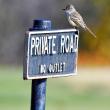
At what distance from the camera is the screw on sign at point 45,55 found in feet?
20.9

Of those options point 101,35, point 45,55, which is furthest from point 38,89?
point 101,35

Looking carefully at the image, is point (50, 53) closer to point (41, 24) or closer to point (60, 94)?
point (41, 24)

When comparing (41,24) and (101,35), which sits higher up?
(41,24)

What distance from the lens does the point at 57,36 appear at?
6617 mm

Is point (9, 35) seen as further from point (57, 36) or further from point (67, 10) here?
point (57, 36)

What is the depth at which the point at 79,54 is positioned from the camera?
2697 centimetres

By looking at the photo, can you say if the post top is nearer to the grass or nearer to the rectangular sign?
the rectangular sign

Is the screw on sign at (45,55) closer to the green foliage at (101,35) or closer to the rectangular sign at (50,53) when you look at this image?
the rectangular sign at (50,53)

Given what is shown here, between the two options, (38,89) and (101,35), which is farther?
(101,35)

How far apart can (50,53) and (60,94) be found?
11594 millimetres

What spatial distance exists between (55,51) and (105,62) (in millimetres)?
20418

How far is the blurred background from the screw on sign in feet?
29.4

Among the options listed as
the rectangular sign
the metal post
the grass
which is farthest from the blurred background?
the metal post

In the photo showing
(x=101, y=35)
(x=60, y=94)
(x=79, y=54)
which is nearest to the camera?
(x=60, y=94)
